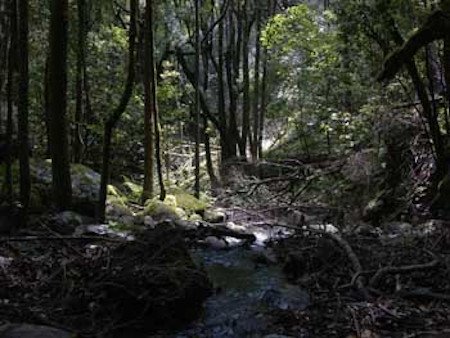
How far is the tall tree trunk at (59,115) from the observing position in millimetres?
12070

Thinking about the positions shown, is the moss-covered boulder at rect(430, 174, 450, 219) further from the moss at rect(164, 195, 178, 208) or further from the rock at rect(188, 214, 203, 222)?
the moss at rect(164, 195, 178, 208)

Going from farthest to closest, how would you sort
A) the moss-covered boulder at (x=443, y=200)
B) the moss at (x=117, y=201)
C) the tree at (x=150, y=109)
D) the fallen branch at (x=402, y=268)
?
the tree at (x=150, y=109) → the moss at (x=117, y=201) → the moss-covered boulder at (x=443, y=200) → the fallen branch at (x=402, y=268)

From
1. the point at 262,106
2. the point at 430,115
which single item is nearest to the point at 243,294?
the point at 430,115

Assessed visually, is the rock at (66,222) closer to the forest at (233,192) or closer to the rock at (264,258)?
the forest at (233,192)

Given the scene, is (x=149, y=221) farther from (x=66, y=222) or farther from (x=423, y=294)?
(x=423, y=294)

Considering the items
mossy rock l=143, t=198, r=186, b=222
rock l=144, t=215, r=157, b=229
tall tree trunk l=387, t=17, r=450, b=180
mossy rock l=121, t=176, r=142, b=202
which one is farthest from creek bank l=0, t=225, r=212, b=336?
mossy rock l=121, t=176, r=142, b=202

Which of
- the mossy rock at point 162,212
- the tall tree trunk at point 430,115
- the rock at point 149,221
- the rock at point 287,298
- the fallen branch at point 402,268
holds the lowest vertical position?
the rock at point 287,298

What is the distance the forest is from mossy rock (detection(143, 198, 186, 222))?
0.15 feet

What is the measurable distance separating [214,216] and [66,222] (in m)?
4.04

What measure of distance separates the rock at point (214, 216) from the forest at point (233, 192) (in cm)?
5

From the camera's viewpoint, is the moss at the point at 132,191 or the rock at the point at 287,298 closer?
the rock at the point at 287,298

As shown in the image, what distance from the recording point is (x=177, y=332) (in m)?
6.70

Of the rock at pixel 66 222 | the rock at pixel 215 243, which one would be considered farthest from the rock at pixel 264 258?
the rock at pixel 66 222

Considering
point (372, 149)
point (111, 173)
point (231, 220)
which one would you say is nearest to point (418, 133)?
point (372, 149)
